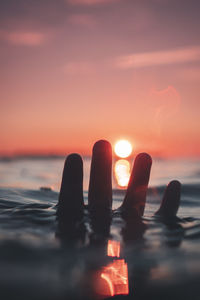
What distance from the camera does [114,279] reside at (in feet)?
8.68

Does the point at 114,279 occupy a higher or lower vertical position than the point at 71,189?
lower

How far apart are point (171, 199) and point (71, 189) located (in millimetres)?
1812

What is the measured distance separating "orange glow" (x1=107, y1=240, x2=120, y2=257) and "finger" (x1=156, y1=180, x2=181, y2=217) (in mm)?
1567

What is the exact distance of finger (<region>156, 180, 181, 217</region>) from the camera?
4641 millimetres

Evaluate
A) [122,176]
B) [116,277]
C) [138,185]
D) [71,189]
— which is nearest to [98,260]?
[116,277]

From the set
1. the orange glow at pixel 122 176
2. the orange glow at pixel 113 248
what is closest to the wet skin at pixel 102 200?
the orange glow at pixel 113 248

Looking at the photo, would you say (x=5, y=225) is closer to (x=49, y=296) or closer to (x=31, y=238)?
(x=31, y=238)

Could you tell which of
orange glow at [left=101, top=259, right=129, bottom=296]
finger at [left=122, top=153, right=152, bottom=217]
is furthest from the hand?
orange glow at [left=101, top=259, right=129, bottom=296]

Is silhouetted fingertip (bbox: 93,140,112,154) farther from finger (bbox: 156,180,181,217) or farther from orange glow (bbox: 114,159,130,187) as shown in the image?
orange glow (bbox: 114,159,130,187)

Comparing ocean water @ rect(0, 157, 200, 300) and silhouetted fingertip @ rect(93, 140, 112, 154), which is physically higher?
silhouetted fingertip @ rect(93, 140, 112, 154)

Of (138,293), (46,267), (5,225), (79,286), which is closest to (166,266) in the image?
(138,293)

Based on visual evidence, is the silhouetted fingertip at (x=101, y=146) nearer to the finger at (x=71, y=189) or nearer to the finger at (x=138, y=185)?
the finger at (x=71, y=189)

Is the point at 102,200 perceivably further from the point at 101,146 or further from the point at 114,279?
the point at 114,279

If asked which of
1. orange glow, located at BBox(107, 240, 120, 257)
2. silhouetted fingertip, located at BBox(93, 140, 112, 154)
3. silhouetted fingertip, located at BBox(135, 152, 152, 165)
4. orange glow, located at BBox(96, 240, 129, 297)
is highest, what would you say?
silhouetted fingertip, located at BBox(93, 140, 112, 154)
